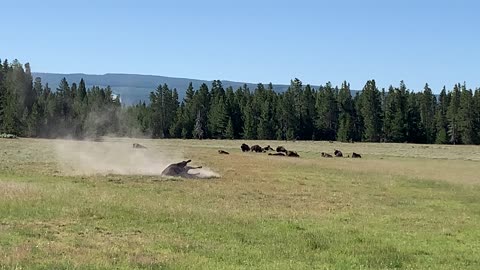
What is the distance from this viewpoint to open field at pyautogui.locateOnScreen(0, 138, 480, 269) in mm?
13508

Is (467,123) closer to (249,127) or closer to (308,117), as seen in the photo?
(308,117)

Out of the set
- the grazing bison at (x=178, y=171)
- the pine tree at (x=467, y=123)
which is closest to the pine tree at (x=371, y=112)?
the pine tree at (x=467, y=123)

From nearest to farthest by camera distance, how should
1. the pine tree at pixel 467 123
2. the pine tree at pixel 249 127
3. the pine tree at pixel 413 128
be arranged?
the pine tree at pixel 467 123 → the pine tree at pixel 413 128 → the pine tree at pixel 249 127

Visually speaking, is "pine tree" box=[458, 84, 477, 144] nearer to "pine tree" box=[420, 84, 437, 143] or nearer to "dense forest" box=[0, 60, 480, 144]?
"dense forest" box=[0, 60, 480, 144]

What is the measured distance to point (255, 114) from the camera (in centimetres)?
14788

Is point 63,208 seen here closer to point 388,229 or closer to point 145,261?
point 145,261

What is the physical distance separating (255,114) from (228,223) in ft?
425

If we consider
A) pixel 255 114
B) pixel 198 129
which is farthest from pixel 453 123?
pixel 198 129

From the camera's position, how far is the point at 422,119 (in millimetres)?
150125

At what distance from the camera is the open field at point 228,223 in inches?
532

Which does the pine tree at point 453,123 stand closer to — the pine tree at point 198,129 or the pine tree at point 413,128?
the pine tree at point 413,128

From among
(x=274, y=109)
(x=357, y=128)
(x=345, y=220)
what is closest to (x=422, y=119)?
(x=357, y=128)

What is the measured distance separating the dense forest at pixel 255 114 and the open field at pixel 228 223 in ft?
309

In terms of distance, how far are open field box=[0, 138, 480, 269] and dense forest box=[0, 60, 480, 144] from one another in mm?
94072
